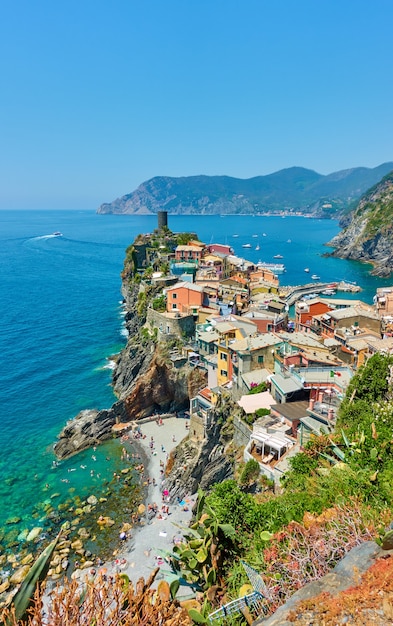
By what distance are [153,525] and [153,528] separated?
0.82 feet

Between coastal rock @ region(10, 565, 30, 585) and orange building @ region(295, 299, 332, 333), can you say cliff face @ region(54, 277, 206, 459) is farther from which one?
orange building @ region(295, 299, 332, 333)

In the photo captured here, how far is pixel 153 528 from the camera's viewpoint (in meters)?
27.5

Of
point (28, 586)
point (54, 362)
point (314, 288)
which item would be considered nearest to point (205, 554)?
point (28, 586)

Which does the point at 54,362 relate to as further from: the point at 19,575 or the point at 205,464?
the point at 205,464

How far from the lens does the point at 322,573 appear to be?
8.76 metres

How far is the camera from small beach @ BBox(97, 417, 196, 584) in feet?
80.4

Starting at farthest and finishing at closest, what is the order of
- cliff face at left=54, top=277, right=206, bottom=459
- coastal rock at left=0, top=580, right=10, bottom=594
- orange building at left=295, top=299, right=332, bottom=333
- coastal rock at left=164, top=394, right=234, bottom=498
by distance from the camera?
orange building at left=295, top=299, right=332, bottom=333, cliff face at left=54, top=277, right=206, bottom=459, coastal rock at left=164, top=394, right=234, bottom=498, coastal rock at left=0, top=580, right=10, bottom=594

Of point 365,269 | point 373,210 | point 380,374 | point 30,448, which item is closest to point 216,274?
point 30,448

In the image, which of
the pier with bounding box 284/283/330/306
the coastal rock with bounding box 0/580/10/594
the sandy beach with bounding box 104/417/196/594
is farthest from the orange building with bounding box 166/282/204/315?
the pier with bounding box 284/283/330/306

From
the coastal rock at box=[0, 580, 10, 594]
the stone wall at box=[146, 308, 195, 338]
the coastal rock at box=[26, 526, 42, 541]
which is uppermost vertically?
the stone wall at box=[146, 308, 195, 338]

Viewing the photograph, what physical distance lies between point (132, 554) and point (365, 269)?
352 feet

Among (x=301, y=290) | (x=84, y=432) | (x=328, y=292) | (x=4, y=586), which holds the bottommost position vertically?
(x=4, y=586)

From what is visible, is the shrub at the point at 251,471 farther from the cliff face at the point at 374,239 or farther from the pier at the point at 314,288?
the cliff face at the point at 374,239

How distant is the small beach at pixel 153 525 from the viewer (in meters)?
24.5
